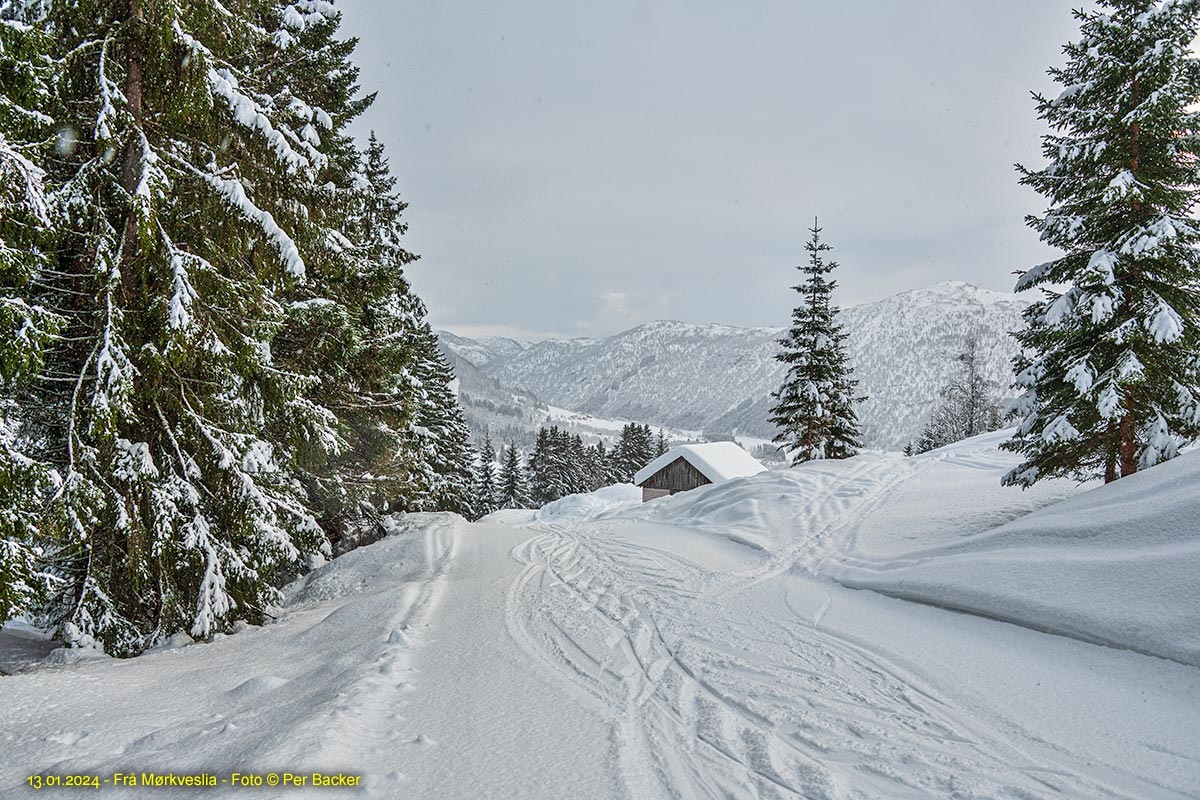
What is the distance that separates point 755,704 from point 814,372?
73.4 feet

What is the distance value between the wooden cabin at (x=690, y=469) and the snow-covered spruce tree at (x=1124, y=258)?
28705 millimetres

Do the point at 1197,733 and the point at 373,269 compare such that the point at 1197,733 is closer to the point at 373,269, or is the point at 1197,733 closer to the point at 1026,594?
the point at 1026,594

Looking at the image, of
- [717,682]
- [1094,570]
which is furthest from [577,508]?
[717,682]

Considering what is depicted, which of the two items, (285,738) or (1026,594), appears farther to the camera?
(1026,594)

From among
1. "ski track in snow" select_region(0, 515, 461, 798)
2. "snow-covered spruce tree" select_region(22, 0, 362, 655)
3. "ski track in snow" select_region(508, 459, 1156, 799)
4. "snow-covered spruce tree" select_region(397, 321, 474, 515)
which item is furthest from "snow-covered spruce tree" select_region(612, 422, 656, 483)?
"ski track in snow" select_region(0, 515, 461, 798)

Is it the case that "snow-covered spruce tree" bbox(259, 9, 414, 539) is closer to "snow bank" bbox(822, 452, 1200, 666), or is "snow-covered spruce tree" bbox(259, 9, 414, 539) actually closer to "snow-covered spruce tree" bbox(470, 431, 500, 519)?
"snow bank" bbox(822, 452, 1200, 666)

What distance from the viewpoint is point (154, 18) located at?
20.3ft

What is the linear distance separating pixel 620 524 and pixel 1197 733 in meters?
11.9

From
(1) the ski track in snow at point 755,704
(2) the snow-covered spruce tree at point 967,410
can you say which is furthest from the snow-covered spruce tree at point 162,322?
(2) the snow-covered spruce tree at point 967,410

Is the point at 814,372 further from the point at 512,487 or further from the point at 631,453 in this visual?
the point at 631,453

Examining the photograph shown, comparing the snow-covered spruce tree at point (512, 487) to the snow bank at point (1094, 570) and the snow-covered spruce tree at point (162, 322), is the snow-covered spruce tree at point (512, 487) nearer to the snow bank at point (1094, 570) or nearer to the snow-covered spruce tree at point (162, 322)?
the snow-covered spruce tree at point (162, 322)

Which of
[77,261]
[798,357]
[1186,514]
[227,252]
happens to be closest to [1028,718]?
[1186,514]

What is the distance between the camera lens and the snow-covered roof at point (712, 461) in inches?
1515

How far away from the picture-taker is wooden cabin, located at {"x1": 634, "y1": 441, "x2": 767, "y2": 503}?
3878 centimetres
